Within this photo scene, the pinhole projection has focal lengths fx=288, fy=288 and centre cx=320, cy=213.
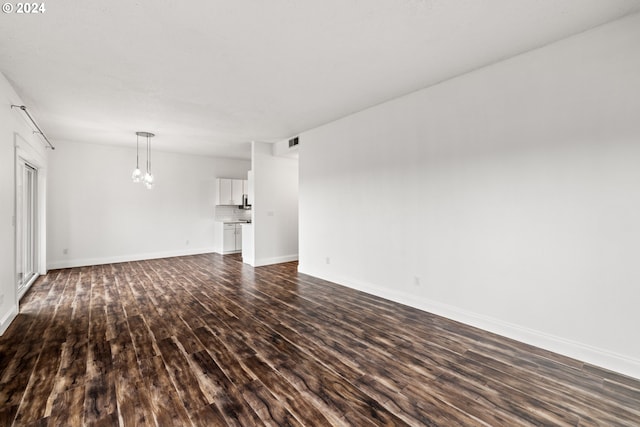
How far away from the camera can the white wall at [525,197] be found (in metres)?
2.40

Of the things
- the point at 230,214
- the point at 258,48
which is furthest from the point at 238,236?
the point at 258,48

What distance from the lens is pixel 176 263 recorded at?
6941 millimetres

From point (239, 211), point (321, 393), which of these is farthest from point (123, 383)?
point (239, 211)

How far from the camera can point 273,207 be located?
22.4 ft

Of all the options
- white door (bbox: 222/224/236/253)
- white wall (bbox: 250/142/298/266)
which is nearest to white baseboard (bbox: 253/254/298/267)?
white wall (bbox: 250/142/298/266)

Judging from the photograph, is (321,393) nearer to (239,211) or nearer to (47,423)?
(47,423)

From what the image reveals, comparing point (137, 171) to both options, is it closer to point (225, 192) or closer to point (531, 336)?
point (225, 192)

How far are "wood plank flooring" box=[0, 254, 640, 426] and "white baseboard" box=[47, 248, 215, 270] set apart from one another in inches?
111

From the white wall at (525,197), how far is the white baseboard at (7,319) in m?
4.45

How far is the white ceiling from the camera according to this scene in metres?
2.21

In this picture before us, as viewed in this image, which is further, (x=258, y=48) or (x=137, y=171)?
(x=137, y=171)

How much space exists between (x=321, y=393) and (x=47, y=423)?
5.73 feet

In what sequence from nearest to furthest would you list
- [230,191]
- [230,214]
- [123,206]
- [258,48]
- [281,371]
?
[281,371]
[258,48]
[123,206]
[230,191]
[230,214]

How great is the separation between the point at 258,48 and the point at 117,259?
669cm
